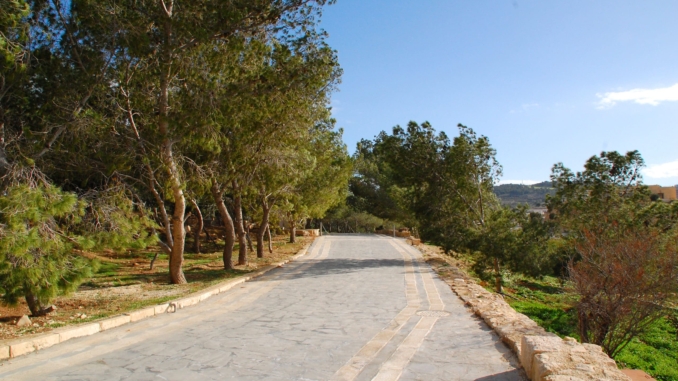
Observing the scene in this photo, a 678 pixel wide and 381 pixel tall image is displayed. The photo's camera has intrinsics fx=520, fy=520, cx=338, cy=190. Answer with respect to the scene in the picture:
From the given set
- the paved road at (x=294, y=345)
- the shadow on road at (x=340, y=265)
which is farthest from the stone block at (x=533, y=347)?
the shadow on road at (x=340, y=265)

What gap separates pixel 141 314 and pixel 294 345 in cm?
327

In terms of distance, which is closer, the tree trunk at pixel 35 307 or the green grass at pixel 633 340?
the tree trunk at pixel 35 307

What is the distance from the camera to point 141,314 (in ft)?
28.2

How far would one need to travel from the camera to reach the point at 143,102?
42.8ft

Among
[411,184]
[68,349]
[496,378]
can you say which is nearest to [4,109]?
[68,349]

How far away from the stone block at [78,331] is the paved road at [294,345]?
0.60 feet

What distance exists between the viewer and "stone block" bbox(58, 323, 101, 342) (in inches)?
270

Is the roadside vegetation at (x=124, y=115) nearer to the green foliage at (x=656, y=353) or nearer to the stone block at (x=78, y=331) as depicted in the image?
the stone block at (x=78, y=331)

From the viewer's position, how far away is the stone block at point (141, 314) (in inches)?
328

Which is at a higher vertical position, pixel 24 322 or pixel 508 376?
pixel 24 322

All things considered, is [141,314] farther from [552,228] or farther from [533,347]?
[552,228]

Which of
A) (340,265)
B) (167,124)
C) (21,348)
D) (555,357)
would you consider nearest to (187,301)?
(21,348)

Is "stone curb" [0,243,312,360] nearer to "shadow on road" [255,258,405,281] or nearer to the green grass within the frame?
"shadow on road" [255,258,405,281]

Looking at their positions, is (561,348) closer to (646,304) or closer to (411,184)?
(646,304)
